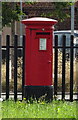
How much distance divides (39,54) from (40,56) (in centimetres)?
5

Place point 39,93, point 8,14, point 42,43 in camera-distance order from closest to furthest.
Result: 1. point 42,43
2. point 39,93
3. point 8,14

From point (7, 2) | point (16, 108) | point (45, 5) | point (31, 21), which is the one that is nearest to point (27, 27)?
point (31, 21)

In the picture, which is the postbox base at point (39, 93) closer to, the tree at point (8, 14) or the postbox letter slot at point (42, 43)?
the postbox letter slot at point (42, 43)

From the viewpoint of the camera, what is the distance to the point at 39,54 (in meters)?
9.92

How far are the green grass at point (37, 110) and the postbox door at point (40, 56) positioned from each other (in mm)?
547

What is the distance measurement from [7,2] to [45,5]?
17853mm

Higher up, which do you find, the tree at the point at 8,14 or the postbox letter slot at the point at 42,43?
the tree at the point at 8,14

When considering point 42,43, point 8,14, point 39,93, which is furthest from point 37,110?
point 8,14

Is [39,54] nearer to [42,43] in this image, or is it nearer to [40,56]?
[40,56]

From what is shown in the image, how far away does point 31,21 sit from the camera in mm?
9820

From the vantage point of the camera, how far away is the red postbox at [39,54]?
9.88m

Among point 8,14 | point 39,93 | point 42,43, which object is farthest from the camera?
point 8,14

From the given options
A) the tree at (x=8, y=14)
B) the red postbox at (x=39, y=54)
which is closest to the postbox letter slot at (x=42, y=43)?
the red postbox at (x=39, y=54)

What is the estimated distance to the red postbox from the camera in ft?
32.4
